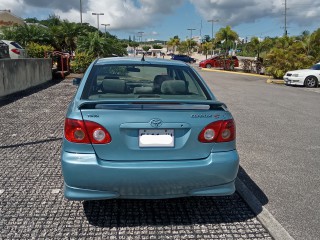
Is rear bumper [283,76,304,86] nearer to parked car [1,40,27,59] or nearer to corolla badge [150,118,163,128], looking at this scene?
parked car [1,40,27,59]

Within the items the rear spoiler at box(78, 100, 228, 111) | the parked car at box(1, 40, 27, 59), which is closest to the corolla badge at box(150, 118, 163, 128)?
the rear spoiler at box(78, 100, 228, 111)

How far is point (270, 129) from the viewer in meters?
7.09

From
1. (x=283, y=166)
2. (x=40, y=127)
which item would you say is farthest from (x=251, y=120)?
(x=40, y=127)

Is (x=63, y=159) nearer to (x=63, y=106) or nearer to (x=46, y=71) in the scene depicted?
(x=63, y=106)

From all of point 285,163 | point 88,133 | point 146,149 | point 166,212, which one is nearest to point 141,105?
point 146,149

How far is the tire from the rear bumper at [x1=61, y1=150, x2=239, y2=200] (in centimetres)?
1647

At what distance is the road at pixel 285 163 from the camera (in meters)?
3.34

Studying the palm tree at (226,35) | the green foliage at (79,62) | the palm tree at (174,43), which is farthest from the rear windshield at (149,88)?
the palm tree at (174,43)

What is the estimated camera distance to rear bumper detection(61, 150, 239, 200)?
8.82 ft

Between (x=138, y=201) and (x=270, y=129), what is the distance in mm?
4613

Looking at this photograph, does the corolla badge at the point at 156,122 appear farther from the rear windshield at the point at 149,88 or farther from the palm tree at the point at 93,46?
the palm tree at the point at 93,46

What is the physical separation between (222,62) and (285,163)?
1137 inches

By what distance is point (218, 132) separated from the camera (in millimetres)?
2877

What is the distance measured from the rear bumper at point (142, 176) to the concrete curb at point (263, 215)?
26.5 inches
